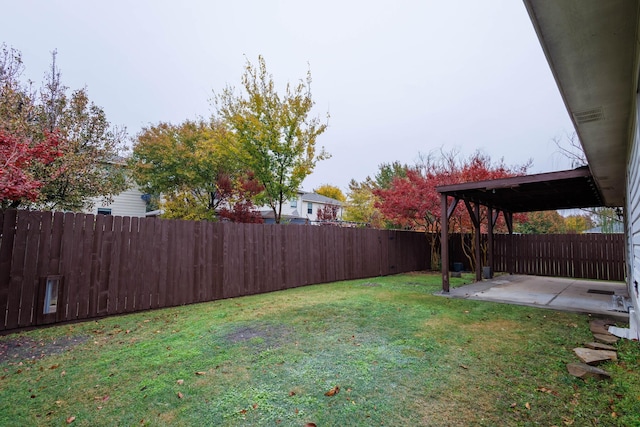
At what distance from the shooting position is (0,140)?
393cm

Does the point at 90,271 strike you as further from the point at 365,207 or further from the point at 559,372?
the point at 365,207

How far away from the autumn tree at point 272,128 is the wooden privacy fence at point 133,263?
11.1 ft

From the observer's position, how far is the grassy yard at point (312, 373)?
2051mm

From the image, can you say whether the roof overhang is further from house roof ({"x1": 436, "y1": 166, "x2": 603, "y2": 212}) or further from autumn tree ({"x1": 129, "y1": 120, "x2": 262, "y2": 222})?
autumn tree ({"x1": 129, "y1": 120, "x2": 262, "y2": 222})

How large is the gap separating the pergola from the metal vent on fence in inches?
127

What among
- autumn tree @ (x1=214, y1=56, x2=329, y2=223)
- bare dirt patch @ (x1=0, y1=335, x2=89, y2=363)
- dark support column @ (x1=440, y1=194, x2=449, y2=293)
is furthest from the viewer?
autumn tree @ (x1=214, y1=56, x2=329, y2=223)

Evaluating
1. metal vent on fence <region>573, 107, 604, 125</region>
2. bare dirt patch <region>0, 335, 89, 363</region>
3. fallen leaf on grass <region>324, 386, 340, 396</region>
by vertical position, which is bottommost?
bare dirt patch <region>0, 335, 89, 363</region>

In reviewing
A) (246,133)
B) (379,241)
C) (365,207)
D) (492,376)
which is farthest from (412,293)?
(365,207)

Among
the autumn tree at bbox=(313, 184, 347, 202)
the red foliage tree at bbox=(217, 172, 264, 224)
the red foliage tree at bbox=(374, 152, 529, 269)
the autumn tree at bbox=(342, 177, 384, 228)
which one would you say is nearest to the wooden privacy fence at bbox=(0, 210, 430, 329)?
the red foliage tree at bbox=(374, 152, 529, 269)

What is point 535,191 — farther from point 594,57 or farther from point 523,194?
point 594,57

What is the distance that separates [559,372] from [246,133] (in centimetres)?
1001

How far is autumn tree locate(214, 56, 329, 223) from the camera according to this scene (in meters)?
10.5

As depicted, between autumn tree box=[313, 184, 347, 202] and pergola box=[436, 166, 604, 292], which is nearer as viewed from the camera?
pergola box=[436, 166, 604, 292]

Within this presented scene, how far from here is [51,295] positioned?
13.9 ft
